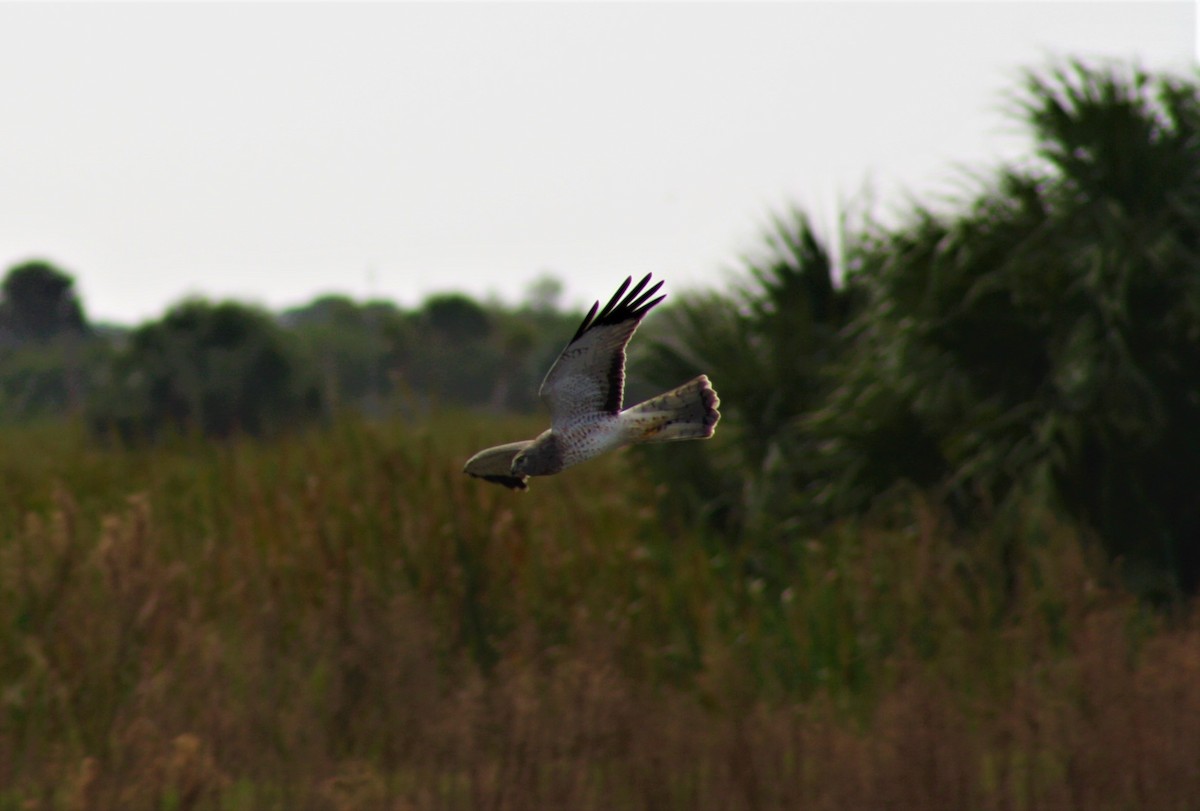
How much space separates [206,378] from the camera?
1486 centimetres

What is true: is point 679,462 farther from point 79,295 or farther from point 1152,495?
point 79,295

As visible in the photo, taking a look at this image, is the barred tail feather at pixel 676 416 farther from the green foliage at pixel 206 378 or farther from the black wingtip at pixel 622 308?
the green foliage at pixel 206 378

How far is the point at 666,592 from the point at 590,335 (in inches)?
219

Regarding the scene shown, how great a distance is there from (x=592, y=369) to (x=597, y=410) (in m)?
0.05

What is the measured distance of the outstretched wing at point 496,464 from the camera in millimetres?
1321

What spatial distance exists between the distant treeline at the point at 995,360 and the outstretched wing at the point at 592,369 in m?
4.68

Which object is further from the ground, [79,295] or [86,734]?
[79,295]

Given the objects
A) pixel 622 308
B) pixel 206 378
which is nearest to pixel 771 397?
pixel 622 308

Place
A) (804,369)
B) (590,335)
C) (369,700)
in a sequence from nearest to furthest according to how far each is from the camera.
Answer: (590,335) < (369,700) < (804,369)

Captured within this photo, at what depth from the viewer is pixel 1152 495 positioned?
7023mm

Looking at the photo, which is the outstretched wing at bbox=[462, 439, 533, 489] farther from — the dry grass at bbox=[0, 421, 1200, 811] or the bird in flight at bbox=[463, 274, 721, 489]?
the dry grass at bbox=[0, 421, 1200, 811]

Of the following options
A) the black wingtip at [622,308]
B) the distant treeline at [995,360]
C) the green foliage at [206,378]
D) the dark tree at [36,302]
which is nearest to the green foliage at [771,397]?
the distant treeline at [995,360]

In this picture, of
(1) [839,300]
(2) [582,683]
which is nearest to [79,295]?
(1) [839,300]

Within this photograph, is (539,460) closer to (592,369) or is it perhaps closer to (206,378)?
(592,369)
